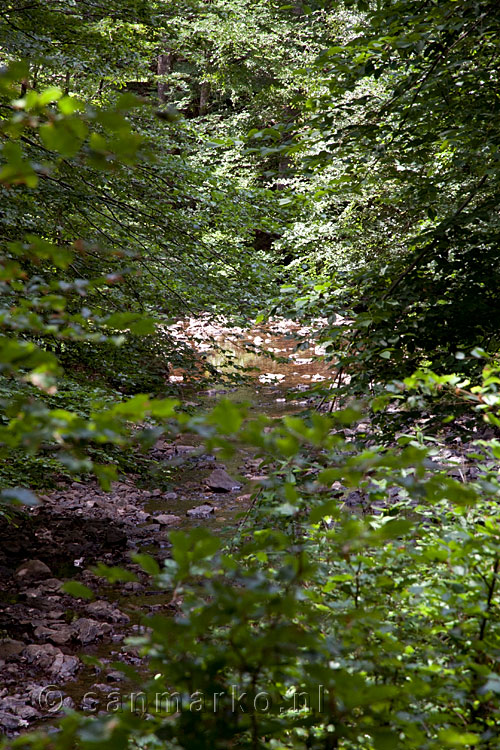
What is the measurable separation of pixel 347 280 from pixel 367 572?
2286mm

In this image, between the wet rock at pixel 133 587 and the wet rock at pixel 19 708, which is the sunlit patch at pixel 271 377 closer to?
the wet rock at pixel 133 587

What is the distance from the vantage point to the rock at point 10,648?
4121 mm

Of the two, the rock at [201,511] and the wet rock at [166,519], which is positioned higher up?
the rock at [201,511]

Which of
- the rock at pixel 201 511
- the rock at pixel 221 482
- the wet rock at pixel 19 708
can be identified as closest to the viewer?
the wet rock at pixel 19 708

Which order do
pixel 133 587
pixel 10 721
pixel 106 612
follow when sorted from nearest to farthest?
pixel 10 721, pixel 106 612, pixel 133 587

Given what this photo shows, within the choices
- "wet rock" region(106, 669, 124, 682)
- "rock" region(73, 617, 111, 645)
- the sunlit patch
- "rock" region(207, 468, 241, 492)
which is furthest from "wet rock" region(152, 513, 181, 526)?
the sunlit patch

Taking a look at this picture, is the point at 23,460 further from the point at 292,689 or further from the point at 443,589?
the point at 443,589

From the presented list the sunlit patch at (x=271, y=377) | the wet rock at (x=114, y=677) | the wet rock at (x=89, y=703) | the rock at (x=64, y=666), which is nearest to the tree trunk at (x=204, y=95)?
the sunlit patch at (x=271, y=377)

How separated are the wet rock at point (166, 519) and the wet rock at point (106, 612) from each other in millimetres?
1598

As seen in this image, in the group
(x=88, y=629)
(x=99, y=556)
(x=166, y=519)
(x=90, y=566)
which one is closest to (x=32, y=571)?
(x=90, y=566)

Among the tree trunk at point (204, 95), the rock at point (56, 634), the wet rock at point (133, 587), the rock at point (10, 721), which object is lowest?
the rock at point (10, 721)

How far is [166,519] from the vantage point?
21.6 ft

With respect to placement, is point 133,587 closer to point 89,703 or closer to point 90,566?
point 90,566

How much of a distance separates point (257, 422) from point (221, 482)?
663 cm
